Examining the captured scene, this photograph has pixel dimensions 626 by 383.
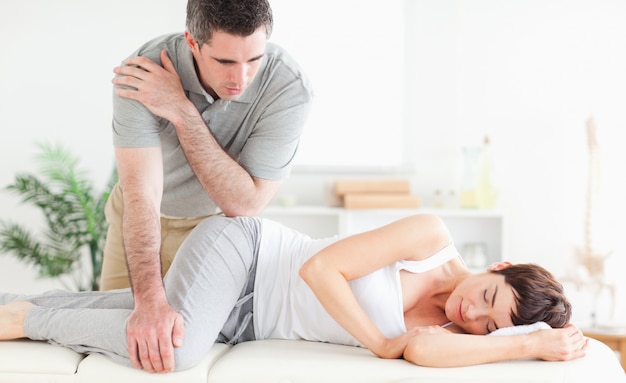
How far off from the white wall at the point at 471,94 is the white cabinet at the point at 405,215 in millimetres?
116

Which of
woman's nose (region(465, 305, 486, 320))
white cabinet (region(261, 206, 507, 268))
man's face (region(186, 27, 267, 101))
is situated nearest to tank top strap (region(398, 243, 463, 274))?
woman's nose (region(465, 305, 486, 320))

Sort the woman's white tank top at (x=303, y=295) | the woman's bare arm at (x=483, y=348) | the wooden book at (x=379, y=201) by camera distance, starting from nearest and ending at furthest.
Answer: the woman's bare arm at (x=483, y=348)
the woman's white tank top at (x=303, y=295)
the wooden book at (x=379, y=201)

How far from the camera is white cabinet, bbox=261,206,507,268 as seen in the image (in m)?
4.18

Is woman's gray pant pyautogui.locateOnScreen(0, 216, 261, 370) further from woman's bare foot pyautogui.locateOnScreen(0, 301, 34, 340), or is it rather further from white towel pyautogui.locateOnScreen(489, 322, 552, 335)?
white towel pyautogui.locateOnScreen(489, 322, 552, 335)

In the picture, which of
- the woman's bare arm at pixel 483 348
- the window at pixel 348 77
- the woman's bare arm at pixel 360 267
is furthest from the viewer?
the window at pixel 348 77

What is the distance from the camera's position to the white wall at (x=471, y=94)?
14.2 ft

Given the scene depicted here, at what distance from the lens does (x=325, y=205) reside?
4492 mm

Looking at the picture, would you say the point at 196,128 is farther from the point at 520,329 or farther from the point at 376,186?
the point at 376,186

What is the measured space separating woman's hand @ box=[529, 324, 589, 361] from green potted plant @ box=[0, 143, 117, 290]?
2586 millimetres

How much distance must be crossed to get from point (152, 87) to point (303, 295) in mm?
751

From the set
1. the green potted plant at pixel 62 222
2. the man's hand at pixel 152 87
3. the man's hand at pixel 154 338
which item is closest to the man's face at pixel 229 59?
the man's hand at pixel 152 87

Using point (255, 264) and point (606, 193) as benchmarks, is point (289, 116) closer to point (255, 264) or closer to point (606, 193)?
point (255, 264)

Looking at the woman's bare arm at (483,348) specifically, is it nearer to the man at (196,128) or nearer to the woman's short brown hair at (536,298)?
the woman's short brown hair at (536,298)

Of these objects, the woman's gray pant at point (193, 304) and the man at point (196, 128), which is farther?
the man at point (196, 128)
